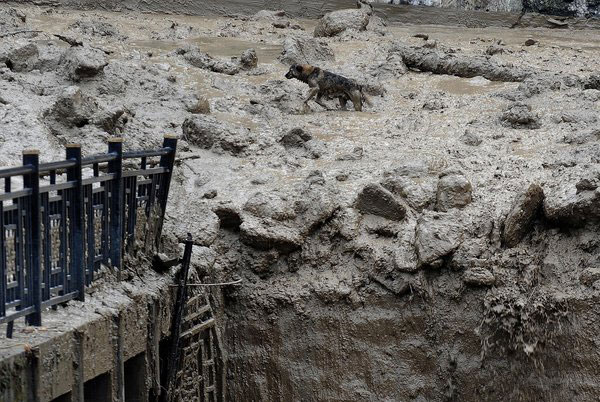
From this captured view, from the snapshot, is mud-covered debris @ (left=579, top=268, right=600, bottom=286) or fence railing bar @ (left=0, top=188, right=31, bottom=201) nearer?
fence railing bar @ (left=0, top=188, right=31, bottom=201)

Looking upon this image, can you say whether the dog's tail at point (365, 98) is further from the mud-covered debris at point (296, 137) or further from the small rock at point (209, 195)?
the small rock at point (209, 195)

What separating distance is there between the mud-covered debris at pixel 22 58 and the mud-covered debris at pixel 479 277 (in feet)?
19.6

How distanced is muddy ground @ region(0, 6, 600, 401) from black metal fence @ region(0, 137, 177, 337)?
5.32 feet

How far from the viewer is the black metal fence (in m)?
6.30

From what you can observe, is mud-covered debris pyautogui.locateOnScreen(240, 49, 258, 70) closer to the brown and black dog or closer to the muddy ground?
the brown and black dog

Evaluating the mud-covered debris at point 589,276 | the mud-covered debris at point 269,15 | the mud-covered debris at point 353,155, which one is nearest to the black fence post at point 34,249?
the mud-covered debris at point 589,276

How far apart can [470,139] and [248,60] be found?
13.5 feet

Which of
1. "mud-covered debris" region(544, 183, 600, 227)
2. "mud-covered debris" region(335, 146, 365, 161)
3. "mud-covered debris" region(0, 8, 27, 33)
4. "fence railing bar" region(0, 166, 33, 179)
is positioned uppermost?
"fence railing bar" region(0, 166, 33, 179)

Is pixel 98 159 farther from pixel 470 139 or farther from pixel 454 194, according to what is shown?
pixel 470 139

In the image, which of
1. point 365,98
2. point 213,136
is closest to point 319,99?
point 365,98

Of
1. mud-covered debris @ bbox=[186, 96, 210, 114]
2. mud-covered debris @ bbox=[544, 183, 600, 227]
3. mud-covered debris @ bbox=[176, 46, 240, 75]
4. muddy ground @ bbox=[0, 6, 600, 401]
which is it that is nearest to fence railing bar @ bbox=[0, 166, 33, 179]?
muddy ground @ bbox=[0, 6, 600, 401]

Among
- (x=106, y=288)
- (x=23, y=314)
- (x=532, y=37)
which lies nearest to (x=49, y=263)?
(x=23, y=314)

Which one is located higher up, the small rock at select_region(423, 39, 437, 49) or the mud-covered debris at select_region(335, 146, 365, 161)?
the small rock at select_region(423, 39, 437, 49)

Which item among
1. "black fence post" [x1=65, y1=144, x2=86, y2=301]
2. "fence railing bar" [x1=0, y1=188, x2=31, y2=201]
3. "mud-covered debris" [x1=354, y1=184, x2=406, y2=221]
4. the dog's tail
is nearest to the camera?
"fence railing bar" [x1=0, y1=188, x2=31, y2=201]
